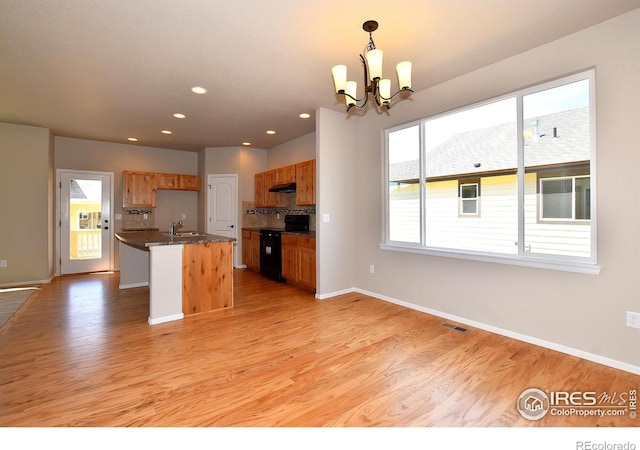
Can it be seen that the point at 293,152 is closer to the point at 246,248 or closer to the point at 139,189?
the point at 246,248

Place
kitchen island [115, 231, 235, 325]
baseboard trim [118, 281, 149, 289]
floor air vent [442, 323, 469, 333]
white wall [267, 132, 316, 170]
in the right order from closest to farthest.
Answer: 1. floor air vent [442, 323, 469, 333]
2. kitchen island [115, 231, 235, 325]
3. baseboard trim [118, 281, 149, 289]
4. white wall [267, 132, 316, 170]

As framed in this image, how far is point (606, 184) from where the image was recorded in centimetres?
240

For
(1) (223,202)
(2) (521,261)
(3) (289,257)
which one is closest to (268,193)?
(1) (223,202)

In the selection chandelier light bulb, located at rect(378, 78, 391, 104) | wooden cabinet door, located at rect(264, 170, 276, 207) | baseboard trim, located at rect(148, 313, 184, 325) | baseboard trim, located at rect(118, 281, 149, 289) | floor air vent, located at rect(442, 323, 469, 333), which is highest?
chandelier light bulb, located at rect(378, 78, 391, 104)

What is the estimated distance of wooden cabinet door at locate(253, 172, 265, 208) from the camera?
658 centimetres

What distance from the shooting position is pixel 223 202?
6.79 meters

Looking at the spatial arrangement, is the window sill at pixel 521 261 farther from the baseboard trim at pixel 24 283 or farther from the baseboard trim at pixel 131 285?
the baseboard trim at pixel 24 283

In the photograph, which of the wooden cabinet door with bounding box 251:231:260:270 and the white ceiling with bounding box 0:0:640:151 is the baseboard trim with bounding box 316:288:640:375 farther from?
the wooden cabinet door with bounding box 251:231:260:270

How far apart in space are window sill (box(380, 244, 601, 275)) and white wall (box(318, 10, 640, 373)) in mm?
60

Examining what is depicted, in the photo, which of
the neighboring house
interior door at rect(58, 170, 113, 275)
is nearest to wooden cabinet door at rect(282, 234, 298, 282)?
the neighboring house

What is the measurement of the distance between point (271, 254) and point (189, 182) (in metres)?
2.91
